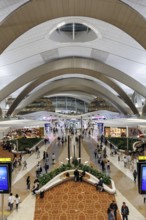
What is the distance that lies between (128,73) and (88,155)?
45.2 ft

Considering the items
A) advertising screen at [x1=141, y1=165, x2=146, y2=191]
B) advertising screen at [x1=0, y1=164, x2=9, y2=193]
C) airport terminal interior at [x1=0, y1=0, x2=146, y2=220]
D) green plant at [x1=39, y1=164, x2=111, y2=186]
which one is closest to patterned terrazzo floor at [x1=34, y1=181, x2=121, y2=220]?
airport terminal interior at [x1=0, y1=0, x2=146, y2=220]

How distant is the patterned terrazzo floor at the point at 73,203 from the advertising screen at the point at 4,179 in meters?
2.39

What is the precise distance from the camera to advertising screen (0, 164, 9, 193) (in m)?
11.9

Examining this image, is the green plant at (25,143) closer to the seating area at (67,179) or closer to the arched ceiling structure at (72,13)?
the seating area at (67,179)

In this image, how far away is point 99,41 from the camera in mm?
27859

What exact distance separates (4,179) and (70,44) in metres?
21.3

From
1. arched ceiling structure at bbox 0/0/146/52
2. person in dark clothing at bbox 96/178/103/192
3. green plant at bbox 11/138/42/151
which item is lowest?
person in dark clothing at bbox 96/178/103/192

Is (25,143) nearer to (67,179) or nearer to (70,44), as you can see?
(70,44)

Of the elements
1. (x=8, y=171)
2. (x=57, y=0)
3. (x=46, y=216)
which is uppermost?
(x=57, y=0)

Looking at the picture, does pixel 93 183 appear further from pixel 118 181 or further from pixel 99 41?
pixel 99 41

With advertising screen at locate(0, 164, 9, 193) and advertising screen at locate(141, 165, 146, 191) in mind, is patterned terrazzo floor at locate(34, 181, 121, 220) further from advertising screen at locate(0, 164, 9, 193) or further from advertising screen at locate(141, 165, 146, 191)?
advertising screen at locate(141, 165, 146, 191)

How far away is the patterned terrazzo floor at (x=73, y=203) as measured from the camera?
13.6 meters

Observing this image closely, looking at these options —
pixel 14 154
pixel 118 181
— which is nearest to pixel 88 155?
pixel 14 154

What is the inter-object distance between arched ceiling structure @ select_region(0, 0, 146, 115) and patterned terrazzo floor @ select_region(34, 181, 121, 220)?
36.5 ft
